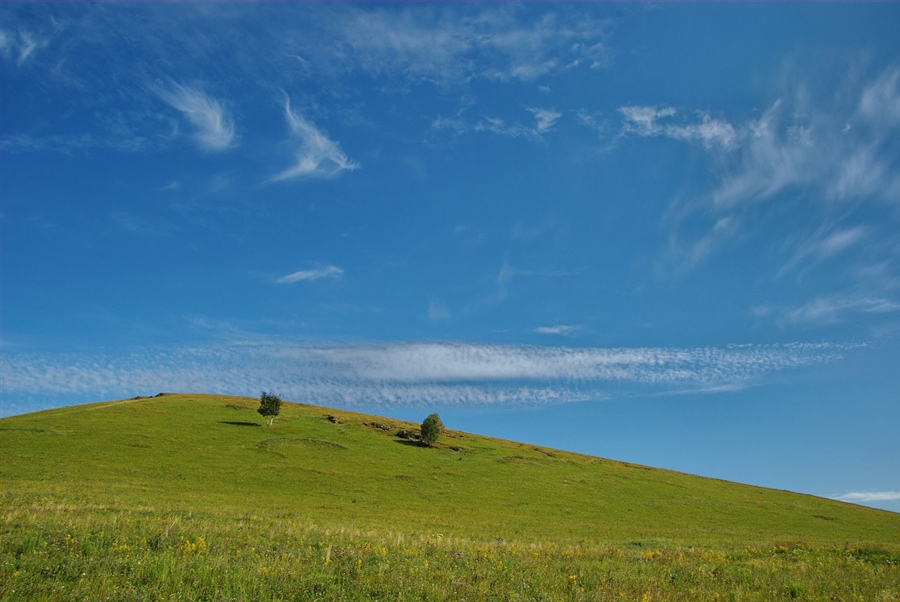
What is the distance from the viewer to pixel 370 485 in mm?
54844

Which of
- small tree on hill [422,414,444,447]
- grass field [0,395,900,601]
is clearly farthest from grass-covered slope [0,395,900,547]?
small tree on hill [422,414,444,447]

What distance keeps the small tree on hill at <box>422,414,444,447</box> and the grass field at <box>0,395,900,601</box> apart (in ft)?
15.1

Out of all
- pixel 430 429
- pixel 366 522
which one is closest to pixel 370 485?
pixel 366 522

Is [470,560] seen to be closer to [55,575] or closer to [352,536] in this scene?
[352,536]

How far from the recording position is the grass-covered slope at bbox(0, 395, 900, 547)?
36469mm

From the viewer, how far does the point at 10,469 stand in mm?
43812

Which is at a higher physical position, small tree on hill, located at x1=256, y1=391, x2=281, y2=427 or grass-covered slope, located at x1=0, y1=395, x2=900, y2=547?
small tree on hill, located at x1=256, y1=391, x2=281, y2=427

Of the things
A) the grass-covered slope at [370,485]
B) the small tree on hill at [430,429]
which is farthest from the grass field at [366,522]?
the small tree on hill at [430,429]

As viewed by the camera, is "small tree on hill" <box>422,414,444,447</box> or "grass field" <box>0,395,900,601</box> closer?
"grass field" <box>0,395,900,601</box>

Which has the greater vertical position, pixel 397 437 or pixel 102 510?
pixel 397 437

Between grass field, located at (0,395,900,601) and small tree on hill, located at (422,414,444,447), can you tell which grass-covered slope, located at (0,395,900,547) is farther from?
small tree on hill, located at (422,414,444,447)

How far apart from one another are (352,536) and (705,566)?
11311 mm

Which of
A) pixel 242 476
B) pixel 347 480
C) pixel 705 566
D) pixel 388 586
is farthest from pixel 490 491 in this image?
pixel 388 586

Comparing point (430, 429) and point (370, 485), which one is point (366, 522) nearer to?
point (370, 485)
